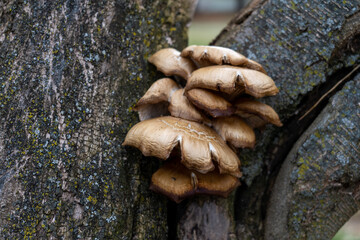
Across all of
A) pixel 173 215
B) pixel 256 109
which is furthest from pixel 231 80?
pixel 173 215

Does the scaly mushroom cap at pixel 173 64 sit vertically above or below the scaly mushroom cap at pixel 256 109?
below

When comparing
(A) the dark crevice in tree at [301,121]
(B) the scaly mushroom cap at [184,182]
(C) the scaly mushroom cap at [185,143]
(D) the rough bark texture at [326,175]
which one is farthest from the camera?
(A) the dark crevice in tree at [301,121]

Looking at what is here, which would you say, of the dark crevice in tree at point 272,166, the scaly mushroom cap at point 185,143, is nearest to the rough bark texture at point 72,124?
the scaly mushroom cap at point 185,143

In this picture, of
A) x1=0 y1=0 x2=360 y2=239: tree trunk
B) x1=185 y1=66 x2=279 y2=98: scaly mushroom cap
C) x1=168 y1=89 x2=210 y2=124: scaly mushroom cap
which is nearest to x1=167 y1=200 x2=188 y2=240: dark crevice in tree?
x1=0 y1=0 x2=360 y2=239: tree trunk

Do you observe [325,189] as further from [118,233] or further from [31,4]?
[31,4]

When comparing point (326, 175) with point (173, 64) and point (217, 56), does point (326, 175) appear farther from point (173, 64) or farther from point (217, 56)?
point (173, 64)

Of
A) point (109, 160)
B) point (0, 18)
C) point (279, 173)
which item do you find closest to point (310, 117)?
point (279, 173)

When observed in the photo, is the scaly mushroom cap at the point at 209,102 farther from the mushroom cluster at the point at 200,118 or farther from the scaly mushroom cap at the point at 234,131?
the scaly mushroom cap at the point at 234,131
